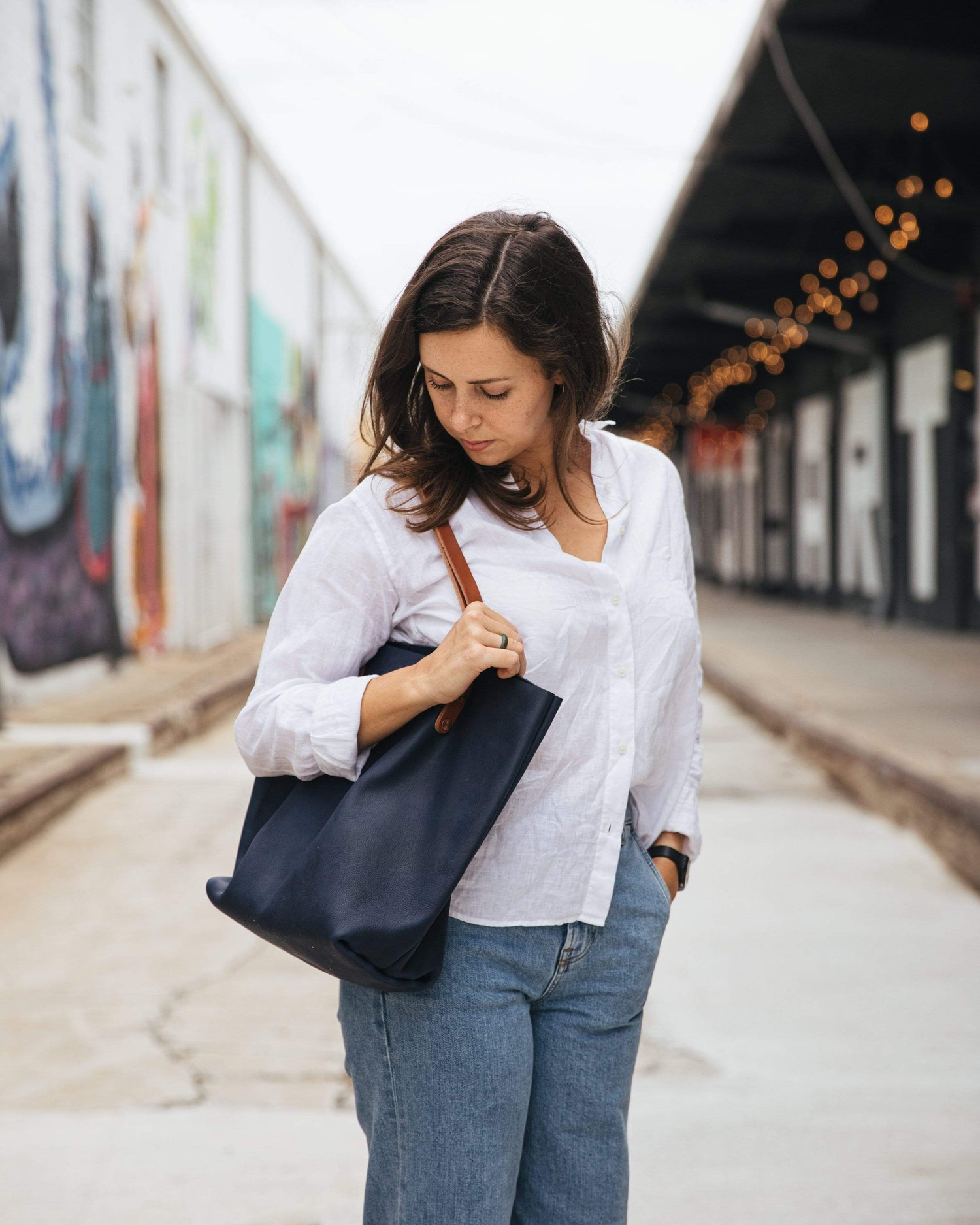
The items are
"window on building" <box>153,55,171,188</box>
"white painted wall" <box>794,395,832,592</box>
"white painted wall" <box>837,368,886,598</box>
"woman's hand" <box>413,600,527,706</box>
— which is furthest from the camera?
"white painted wall" <box>794,395,832,592</box>

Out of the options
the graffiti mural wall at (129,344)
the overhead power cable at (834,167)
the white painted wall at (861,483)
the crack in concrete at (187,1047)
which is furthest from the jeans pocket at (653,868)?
the white painted wall at (861,483)

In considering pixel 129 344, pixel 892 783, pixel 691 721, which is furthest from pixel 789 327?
pixel 691 721

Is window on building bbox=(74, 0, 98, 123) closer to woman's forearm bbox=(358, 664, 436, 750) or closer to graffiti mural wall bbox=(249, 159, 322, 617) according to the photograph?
graffiti mural wall bbox=(249, 159, 322, 617)

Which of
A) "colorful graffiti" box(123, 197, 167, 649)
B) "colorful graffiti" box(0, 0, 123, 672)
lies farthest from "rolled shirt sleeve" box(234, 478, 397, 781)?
"colorful graffiti" box(123, 197, 167, 649)

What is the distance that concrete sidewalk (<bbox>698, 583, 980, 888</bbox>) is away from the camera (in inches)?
251

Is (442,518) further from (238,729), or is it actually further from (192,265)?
(192,265)

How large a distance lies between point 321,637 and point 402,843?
26 centimetres

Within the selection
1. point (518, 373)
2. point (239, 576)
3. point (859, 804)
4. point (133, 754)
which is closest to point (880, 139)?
point (859, 804)

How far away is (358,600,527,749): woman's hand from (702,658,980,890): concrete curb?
4.50 m

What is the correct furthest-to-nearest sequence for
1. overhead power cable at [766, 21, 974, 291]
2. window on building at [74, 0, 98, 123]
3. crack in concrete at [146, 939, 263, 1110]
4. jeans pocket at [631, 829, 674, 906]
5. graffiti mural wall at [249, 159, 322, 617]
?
graffiti mural wall at [249, 159, 322, 617], window on building at [74, 0, 98, 123], overhead power cable at [766, 21, 974, 291], crack in concrete at [146, 939, 263, 1110], jeans pocket at [631, 829, 674, 906]

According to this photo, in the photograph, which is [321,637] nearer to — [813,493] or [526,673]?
[526,673]

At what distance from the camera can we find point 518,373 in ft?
5.51

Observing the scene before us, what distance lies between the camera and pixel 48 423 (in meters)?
10.7

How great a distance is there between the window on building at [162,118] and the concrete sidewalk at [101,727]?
4960 mm
